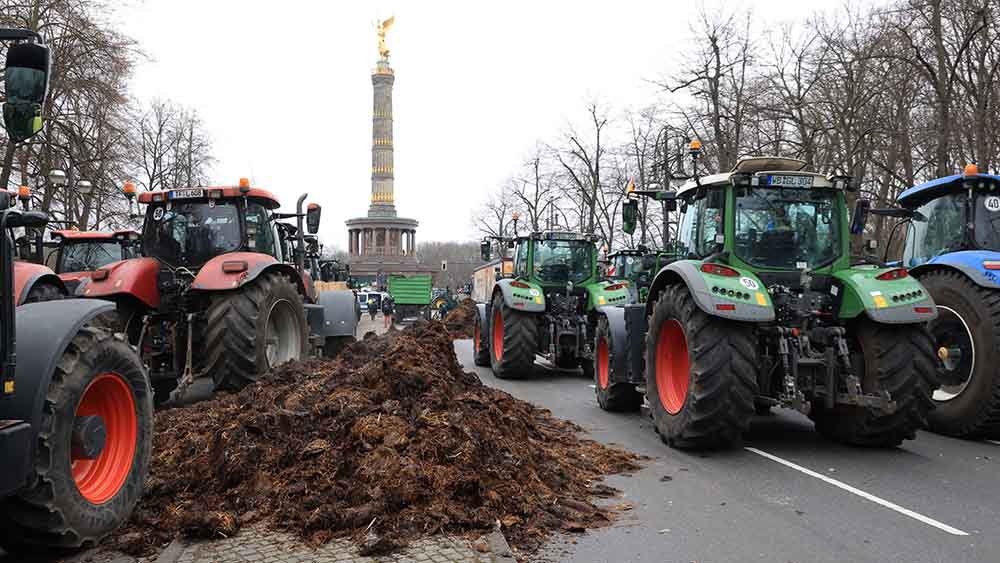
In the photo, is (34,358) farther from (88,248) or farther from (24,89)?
(88,248)

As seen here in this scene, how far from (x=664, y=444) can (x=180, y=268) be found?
6.25 m

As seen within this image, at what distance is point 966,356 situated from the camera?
7.80m

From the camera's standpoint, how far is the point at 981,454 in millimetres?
7148

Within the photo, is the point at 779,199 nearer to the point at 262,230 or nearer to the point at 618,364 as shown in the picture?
the point at 618,364

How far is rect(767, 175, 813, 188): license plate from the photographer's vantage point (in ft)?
24.8

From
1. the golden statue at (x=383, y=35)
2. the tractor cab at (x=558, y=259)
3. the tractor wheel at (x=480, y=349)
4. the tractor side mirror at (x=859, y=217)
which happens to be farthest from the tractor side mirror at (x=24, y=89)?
the golden statue at (x=383, y=35)

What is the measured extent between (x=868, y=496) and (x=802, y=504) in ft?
1.91

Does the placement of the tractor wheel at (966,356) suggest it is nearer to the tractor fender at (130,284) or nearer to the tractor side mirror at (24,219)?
the tractor side mirror at (24,219)

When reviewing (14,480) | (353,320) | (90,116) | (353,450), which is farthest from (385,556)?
(90,116)

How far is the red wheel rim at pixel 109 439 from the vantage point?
4336mm

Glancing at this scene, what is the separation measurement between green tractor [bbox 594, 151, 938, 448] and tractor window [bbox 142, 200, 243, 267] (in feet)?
18.2

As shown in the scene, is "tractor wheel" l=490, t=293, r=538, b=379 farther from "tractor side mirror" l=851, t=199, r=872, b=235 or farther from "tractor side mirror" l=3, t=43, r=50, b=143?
"tractor side mirror" l=3, t=43, r=50, b=143

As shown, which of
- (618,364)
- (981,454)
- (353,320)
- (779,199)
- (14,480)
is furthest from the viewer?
(353,320)

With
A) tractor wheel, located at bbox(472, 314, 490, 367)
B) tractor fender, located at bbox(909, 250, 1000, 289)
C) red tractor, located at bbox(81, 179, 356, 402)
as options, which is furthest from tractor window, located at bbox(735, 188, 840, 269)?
tractor wheel, located at bbox(472, 314, 490, 367)
